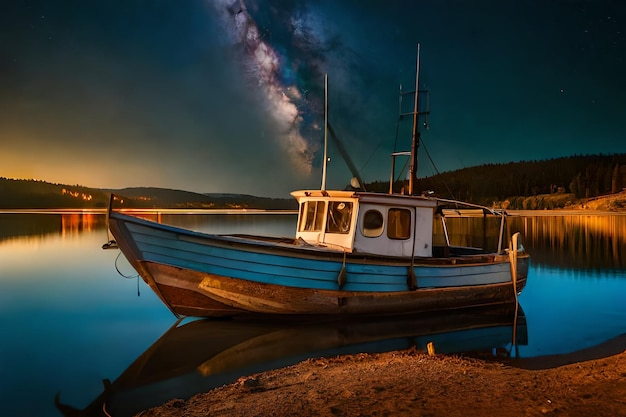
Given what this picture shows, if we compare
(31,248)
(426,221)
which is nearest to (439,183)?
(31,248)

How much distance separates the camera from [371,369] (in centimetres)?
732

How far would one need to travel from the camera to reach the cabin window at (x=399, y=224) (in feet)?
40.9

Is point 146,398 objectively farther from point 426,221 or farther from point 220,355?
point 426,221

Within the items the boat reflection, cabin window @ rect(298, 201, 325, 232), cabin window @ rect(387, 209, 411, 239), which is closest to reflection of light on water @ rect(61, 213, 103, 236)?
cabin window @ rect(298, 201, 325, 232)

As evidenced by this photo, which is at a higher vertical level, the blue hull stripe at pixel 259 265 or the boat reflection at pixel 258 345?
the blue hull stripe at pixel 259 265

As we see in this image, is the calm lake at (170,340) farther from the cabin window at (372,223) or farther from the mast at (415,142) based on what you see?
the mast at (415,142)

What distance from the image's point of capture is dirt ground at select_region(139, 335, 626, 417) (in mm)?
5387

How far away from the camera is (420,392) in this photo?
234 inches

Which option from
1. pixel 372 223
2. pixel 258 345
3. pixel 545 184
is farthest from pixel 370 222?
pixel 545 184

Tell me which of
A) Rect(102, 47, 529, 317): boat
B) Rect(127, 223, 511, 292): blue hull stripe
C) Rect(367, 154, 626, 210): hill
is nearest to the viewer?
Rect(127, 223, 511, 292): blue hull stripe

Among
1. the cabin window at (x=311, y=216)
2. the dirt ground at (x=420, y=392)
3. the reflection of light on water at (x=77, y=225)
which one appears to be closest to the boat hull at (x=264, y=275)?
the cabin window at (x=311, y=216)

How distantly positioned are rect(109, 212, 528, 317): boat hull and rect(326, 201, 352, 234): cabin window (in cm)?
116

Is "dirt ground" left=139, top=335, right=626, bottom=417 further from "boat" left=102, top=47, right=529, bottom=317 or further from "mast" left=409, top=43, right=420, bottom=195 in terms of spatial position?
"mast" left=409, top=43, right=420, bottom=195

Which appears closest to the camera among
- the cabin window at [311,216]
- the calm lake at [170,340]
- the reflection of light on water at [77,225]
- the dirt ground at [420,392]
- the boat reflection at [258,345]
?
the dirt ground at [420,392]
